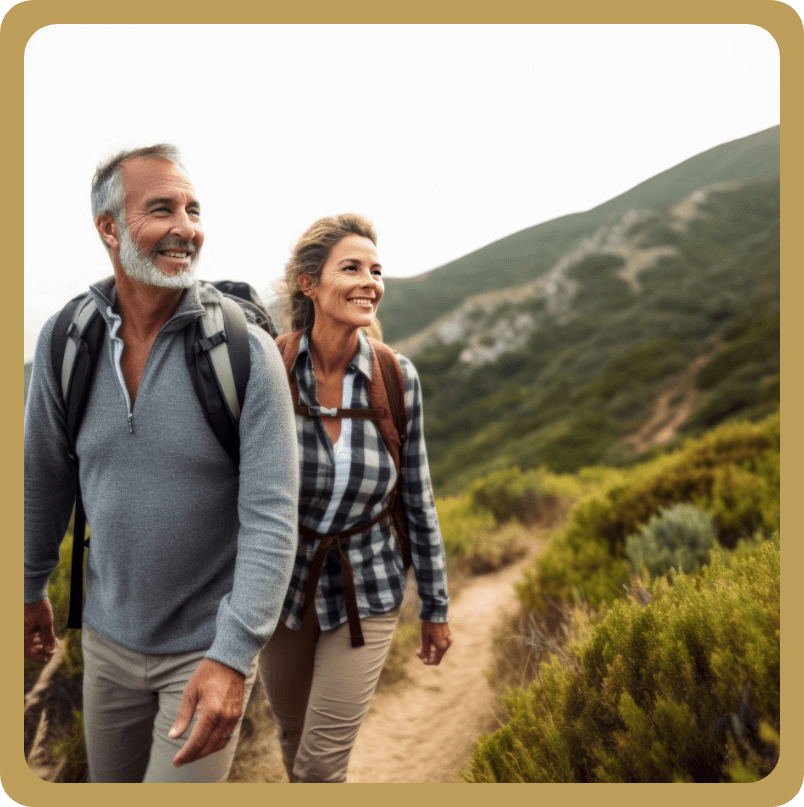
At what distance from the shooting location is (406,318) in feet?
94.0

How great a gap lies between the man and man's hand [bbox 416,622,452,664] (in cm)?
85

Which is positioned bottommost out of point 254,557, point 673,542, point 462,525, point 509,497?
Result: point 509,497

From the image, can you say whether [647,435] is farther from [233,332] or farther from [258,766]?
[233,332]

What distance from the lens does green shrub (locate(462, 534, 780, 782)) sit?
1647 mm

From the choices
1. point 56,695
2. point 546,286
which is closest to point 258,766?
point 56,695

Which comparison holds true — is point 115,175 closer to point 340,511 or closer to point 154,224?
point 154,224

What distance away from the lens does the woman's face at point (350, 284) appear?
80.0 inches

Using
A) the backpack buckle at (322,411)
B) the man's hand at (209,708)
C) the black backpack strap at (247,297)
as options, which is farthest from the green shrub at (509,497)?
the man's hand at (209,708)

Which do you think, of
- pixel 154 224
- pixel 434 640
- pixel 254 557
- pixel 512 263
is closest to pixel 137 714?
pixel 254 557

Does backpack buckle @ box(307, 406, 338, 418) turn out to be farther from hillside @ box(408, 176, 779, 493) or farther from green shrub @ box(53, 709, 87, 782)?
hillside @ box(408, 176, 779, 493)

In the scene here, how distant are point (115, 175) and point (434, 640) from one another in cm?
196

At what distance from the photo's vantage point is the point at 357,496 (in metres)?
1.99

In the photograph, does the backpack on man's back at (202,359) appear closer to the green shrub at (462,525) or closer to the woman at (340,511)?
the woman at (340,511)

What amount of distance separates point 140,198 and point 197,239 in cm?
18
